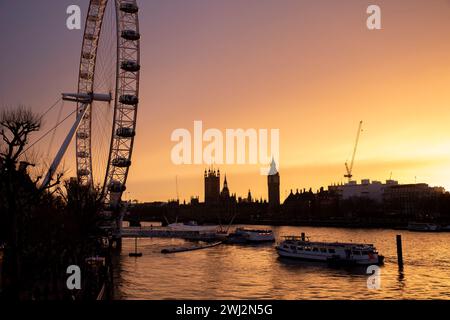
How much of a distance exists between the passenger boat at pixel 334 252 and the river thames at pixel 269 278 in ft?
3.04

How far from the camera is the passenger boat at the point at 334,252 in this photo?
148 ft

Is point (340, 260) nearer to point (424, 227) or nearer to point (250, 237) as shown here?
point (250, 237)

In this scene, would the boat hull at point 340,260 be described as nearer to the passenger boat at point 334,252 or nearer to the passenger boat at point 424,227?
the passenger boat at point 334,252

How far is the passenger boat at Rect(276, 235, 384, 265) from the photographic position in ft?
148

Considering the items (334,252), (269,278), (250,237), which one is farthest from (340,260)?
(250,237)

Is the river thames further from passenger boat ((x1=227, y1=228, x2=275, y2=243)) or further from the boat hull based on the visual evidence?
passenger boat ((x1=227, y1=228, x2=275, y2=243))

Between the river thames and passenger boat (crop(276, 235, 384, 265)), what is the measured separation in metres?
0.93

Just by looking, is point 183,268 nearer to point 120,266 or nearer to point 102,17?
point 120,266

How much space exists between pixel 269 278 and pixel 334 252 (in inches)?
478

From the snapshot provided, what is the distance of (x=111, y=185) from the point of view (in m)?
41.0

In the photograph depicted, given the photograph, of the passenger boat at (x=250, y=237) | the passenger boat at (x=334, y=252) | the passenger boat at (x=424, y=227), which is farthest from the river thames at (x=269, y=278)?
the passenger boat at (x=424, y=227)
